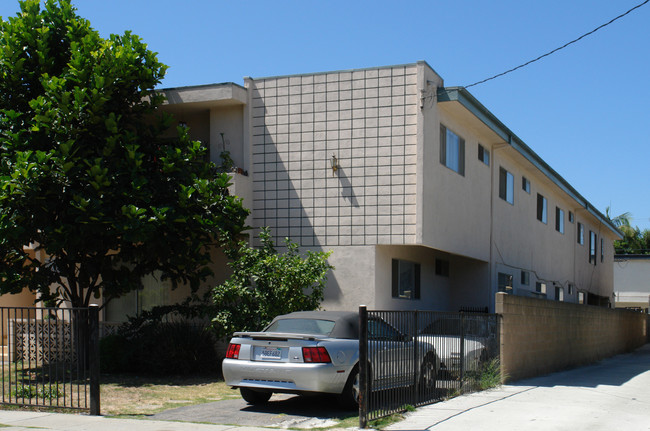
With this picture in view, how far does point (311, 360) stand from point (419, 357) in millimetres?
1918

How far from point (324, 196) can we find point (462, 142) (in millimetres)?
4389

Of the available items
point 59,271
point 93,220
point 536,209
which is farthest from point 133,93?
point 536,209

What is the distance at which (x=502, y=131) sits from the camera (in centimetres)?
2073

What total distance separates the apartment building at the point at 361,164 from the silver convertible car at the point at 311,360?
5.54m

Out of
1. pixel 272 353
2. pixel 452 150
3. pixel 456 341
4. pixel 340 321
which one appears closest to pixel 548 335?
pixel 452 150

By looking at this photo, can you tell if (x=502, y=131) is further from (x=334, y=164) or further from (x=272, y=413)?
(x=272, y=413)

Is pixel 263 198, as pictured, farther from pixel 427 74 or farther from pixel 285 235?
pixel 427 74

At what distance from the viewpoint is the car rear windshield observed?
36.9 ft

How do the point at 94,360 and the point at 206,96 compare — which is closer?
the point at 94,360

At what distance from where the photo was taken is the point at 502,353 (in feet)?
47.2

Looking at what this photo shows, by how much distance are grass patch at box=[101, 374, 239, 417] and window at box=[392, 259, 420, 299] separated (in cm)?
502

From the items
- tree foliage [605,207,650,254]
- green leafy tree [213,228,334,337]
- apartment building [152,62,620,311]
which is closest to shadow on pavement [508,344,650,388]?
apartment building [152,62,620,311]

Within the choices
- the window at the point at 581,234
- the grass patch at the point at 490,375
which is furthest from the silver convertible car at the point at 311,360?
the window at the point at 581,234

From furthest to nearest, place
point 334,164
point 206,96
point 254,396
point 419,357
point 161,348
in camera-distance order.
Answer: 1. point 206,96
2. point 334,164
3. point 161,348
4. point 254,396
5. point 419,357
